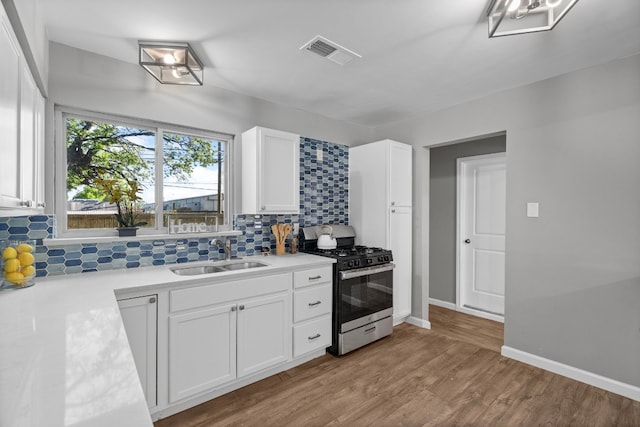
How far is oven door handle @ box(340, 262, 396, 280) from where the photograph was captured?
2850 mm

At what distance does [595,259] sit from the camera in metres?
2.40

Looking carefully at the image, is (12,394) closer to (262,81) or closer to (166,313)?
(166,313)

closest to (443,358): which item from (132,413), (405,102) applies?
(405,102)

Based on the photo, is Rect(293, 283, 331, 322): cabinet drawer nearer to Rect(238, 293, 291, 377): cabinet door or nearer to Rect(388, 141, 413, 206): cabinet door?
Rect(238, 293, 291, 377): cabinet door

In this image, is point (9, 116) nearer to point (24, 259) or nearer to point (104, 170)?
point (24, 259)

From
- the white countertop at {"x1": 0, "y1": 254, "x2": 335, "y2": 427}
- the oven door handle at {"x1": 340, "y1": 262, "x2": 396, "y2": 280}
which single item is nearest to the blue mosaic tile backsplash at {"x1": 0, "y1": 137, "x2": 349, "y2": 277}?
the white countertop at {"x1": 0, "y1": 254, "x2": 335, "y2": 427}

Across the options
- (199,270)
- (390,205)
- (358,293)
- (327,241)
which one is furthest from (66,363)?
(390,205)

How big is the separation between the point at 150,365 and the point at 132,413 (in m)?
1.50

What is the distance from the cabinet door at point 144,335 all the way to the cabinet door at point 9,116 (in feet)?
2.66

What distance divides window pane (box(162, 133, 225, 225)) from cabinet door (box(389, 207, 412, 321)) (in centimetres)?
184

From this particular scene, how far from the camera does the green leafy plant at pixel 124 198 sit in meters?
2.39

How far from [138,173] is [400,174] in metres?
2.60

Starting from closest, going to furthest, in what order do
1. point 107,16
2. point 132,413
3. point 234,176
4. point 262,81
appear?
point 132,413 → point 107,16 → point 262,81 → point 234,176

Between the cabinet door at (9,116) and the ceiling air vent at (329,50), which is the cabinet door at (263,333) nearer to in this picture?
the cabinet door at (9,116)
